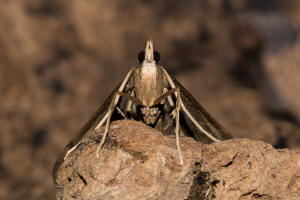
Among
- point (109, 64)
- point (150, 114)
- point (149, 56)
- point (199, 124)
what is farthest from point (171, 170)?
point (109, 64)

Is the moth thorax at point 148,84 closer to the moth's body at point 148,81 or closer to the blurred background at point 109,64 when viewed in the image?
the moth's body at point 148,81

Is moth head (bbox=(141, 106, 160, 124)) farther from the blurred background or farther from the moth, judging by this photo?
the blurred background

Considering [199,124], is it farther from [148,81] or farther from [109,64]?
[109,64]

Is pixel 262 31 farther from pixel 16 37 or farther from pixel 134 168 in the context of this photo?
pixel 134 168

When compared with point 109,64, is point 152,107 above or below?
below

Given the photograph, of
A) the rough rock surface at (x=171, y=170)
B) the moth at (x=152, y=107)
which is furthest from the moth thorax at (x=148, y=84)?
the rough rock surface at (x=171, y=170)

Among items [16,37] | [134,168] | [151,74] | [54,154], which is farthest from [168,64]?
[134,168]
